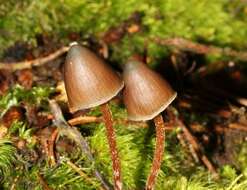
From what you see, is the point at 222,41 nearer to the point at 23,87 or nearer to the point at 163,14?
the point at 163,14

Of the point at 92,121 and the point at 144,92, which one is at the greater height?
the point at 144,92

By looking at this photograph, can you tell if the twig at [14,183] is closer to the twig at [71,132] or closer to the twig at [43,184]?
the twig at [43,184]

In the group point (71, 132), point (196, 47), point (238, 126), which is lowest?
point (238, 126)

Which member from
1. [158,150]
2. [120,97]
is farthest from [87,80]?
[120,97]

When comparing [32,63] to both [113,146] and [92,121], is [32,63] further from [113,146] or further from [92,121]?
[113,146]

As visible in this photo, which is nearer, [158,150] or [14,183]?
[158,150]

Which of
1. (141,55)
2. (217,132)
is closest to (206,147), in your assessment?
(217,132)

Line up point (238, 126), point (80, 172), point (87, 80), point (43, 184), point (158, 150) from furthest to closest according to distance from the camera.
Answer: point (238, 126), point (80, 172), point (43, 184), point (158, 150), point (87, 80)
